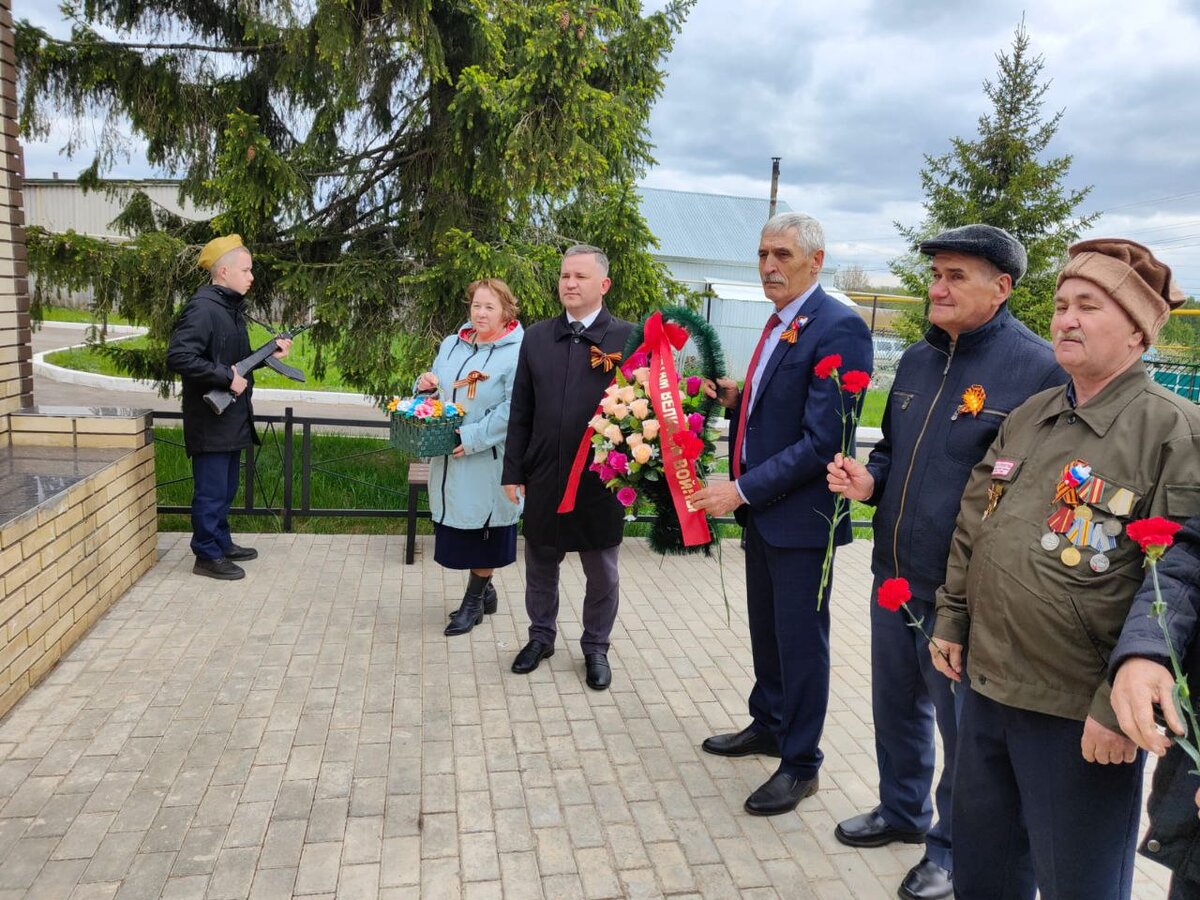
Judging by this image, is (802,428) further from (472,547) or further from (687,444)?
(472,547)

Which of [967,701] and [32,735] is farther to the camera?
[32,735]

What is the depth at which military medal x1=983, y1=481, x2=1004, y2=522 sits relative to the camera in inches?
81.4

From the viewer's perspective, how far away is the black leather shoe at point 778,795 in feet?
10.2

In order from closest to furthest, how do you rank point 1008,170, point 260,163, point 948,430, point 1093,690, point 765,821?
1. point 1093,690
2. point 948,430
3. point 765,821
4. point 260,163
5. point 1008,170

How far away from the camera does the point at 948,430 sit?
247cm

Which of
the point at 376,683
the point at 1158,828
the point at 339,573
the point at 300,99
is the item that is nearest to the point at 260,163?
the point at 300,99

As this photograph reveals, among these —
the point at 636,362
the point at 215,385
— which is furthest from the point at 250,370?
the point at 636,362

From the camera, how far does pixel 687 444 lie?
10.9 feet

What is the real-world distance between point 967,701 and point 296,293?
6.21 metres

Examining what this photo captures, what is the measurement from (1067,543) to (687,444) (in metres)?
1.64

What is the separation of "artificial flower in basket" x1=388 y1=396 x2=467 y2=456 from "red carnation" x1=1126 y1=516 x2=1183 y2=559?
10.7ft

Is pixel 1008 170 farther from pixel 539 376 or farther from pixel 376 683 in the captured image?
pixel 376 683

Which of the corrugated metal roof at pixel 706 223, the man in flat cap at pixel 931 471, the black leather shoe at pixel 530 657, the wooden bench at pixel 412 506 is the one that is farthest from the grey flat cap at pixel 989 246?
the corrugated metal roof at pixel 706 223

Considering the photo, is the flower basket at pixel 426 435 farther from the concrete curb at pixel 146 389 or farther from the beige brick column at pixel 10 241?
the concrete curb at pixel 146 389
